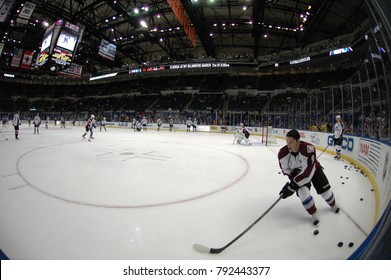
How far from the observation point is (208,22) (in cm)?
1825

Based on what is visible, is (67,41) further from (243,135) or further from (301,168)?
(301,168)

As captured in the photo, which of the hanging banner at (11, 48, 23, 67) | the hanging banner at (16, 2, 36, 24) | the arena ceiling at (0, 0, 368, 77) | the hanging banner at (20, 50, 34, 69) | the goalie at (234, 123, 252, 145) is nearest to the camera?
the goalie at (234, 123, 252, 145)

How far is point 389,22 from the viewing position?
202cm

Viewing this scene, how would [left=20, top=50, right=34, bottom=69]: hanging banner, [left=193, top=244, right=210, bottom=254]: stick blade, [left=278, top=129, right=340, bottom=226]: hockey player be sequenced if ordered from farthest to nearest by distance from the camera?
[left=20, top=50, right=34, bottom=69]: hanging banner < [left=278, top=129, right=340, bottom=226]: hockey player < [left=193, top=244, right=210, bottom=254]: stick blade

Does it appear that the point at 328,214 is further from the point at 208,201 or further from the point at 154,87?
the point at 154,87

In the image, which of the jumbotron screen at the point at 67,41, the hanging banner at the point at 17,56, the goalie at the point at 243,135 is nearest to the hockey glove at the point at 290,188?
the goalie at the point at 243,135

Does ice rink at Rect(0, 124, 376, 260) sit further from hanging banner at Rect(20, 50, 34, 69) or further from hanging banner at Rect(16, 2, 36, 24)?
hanging banner at Rect(20, 50, 34, 69)

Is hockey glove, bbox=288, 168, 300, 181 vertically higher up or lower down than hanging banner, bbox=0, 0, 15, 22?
lower down

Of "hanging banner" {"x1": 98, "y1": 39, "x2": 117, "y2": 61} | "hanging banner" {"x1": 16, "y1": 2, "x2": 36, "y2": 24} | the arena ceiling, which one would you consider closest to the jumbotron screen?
"hanging banner" {"x1": 16, "y1": 2, "x2": 36, "y2": 24}

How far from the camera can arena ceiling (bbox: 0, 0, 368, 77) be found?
1455 cm

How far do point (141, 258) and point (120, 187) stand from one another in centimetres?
222

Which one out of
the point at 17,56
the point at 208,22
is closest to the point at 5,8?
the point at 17,56

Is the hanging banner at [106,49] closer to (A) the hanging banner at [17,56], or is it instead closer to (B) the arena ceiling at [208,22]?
(B) the arena ceiling at [208,22]

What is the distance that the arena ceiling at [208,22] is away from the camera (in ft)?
47.7
